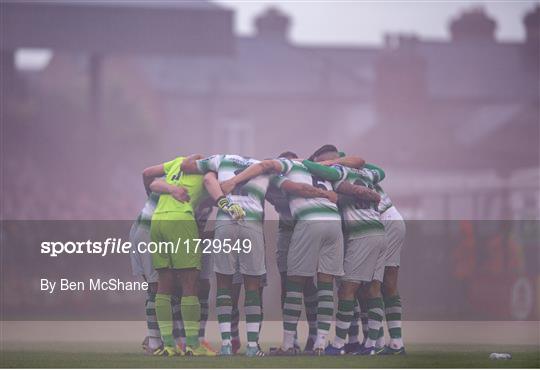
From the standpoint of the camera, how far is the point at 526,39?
47.9 feet

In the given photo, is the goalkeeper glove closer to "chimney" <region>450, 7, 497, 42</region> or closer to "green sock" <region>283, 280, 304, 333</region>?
"green sock" <region>283, 280, 304, 333</region>

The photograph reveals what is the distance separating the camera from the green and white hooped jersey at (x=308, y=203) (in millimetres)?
10227

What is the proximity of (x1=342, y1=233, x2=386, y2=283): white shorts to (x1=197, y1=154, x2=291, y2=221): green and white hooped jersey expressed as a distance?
0.80 m

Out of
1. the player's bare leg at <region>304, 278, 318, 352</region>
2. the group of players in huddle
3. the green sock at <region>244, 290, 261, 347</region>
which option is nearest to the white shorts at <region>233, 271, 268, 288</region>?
the group of players in huddle

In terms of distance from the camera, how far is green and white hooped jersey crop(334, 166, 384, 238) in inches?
407

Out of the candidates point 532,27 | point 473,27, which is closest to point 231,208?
point 473,27

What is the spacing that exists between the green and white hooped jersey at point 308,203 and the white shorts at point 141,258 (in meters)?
1.24

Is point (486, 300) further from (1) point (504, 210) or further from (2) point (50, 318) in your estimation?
(2) point (50, 318)

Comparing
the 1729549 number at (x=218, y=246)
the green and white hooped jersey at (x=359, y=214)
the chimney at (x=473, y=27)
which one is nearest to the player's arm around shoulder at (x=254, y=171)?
the 1729549 number at (x=218, y=246)

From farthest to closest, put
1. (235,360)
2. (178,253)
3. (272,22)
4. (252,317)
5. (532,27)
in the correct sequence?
(532,27) → (272,22) → (178,253) → (252,317) → (235,360)

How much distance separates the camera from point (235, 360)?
32.0 feet

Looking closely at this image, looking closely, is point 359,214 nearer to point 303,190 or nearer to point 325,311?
A: point 303,190

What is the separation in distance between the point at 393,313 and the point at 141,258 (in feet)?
7.18

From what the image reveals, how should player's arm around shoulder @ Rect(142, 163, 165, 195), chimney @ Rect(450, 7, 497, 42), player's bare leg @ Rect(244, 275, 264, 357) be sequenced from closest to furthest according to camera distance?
player's bare leg @ Rect(244, 275, 264, 357), player's arm around shoulder @ Rect(142, 163, 165, 195), chimney @ Rect(450, 7, 497, 42)
